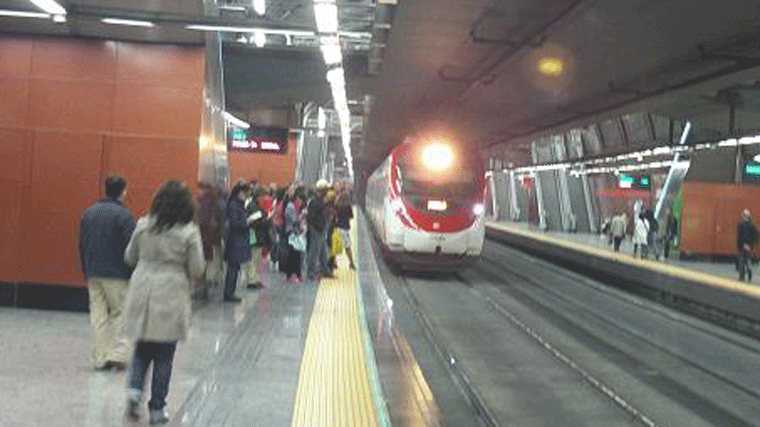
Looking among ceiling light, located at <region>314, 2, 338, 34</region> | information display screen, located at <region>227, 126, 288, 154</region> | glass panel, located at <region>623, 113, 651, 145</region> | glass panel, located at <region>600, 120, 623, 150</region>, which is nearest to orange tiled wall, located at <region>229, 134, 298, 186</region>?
information display screen, located at <region>227, 126, 288, 154</region>

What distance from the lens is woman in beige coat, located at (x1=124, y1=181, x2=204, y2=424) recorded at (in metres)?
5.96

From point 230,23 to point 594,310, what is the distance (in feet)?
37.0

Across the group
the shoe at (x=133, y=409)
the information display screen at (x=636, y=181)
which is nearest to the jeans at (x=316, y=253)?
the shoe at (x=133, y=409)

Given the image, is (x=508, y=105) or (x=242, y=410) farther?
(x=508, y=105)

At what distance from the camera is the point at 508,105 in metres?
27.3

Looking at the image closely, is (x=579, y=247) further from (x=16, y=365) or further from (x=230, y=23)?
(x=16, y=365)

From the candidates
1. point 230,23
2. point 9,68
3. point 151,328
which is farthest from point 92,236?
point 9,68

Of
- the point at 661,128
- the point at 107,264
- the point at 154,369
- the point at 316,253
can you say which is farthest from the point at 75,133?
the point at 661,128

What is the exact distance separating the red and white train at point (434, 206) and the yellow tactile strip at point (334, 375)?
25.6 ft

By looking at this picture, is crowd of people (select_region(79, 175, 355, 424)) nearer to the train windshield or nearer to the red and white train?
the red and white train

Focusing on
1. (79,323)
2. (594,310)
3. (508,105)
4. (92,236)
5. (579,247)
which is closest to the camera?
(92,236)

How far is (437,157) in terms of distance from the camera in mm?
Answer: 21719

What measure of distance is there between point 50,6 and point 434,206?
12377 millimetres

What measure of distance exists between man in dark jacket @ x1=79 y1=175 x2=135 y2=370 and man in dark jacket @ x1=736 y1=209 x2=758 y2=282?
701 inches
